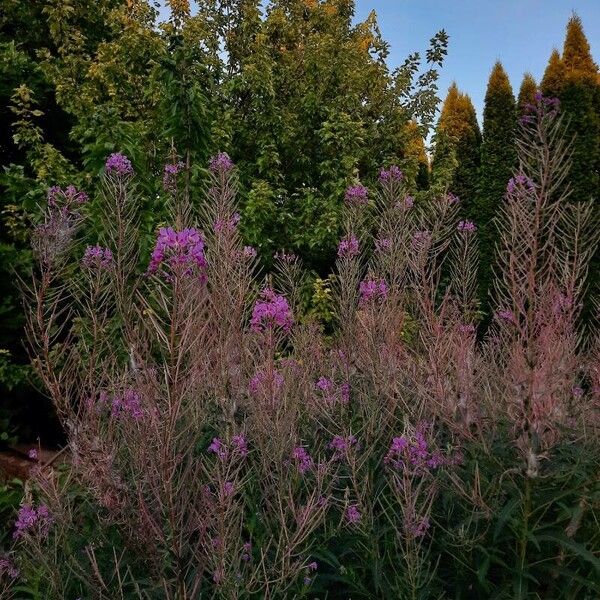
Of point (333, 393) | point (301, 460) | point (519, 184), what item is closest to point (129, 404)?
point (301, 460)

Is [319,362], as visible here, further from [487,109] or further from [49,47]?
[487,109]

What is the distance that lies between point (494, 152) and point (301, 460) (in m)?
9.80

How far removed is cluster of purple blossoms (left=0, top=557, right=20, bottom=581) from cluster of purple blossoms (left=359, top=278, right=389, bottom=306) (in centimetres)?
233

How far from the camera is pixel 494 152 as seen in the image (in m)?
11.5

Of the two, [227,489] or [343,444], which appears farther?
[343,444]

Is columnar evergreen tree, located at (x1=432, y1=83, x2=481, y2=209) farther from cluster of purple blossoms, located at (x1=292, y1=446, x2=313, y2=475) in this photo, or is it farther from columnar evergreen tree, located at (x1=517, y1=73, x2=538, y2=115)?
cluster of purple blossoms, located at (x1=292, y1=446, x2=313, y2=475)

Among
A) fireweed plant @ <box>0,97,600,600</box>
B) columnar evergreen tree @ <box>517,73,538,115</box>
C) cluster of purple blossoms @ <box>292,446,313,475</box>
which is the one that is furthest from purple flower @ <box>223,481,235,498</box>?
columnar evergreen tree @ <box>517,73,538,115</box>

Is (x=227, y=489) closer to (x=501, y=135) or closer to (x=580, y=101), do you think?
(x=580, y=101)

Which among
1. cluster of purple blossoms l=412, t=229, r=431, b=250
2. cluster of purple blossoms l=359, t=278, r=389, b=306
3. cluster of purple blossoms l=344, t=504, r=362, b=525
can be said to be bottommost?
cluster of purple blossoms l=344, t=504, r=362, b=525

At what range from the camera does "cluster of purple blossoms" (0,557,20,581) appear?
3406mm

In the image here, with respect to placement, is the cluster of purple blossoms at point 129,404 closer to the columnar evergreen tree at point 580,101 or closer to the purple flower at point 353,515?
the purple flower at point 353,515

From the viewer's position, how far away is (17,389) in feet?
23.3

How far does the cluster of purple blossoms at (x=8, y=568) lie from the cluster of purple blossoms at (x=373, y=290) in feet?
7.64

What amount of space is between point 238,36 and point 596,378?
757 centimetres
